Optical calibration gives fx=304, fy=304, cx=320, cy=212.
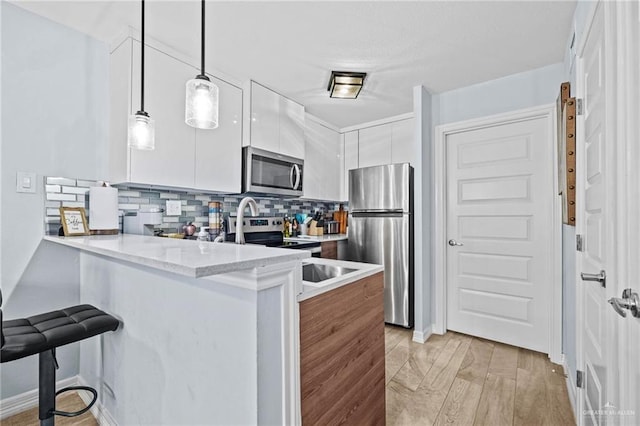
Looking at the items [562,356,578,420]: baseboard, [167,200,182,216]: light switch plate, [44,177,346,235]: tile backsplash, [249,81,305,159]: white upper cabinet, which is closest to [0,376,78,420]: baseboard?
[44,177,346,235]: tile backsplash

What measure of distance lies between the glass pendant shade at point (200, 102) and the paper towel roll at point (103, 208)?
3.40ft

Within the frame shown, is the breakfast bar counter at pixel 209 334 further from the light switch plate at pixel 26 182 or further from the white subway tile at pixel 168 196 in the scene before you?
the white subway tile at pixel 168 196

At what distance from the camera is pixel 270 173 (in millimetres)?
2898

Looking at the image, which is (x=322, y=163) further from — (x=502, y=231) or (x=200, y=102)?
(x=200, y=102)

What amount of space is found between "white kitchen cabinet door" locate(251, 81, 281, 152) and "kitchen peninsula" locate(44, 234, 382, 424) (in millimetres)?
1689

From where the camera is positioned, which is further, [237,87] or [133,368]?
[237,87]

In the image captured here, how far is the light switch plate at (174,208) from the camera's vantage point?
2.49m

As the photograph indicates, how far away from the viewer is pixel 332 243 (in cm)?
330

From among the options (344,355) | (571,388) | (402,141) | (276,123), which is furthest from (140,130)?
(571,388)

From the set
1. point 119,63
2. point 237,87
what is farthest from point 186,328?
point 237,87

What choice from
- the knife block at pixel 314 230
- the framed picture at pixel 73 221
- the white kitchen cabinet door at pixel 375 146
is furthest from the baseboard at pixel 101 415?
the white kitchen cabinet door at pixel 375 146

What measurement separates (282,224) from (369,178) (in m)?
1.09

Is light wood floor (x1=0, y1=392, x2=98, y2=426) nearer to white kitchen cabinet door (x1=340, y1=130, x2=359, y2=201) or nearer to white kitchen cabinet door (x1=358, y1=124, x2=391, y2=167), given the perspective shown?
white kitchen cabinet door (x1=340, y1=130, x2=359, y2=201)

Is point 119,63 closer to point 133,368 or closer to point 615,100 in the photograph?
point 133,368
